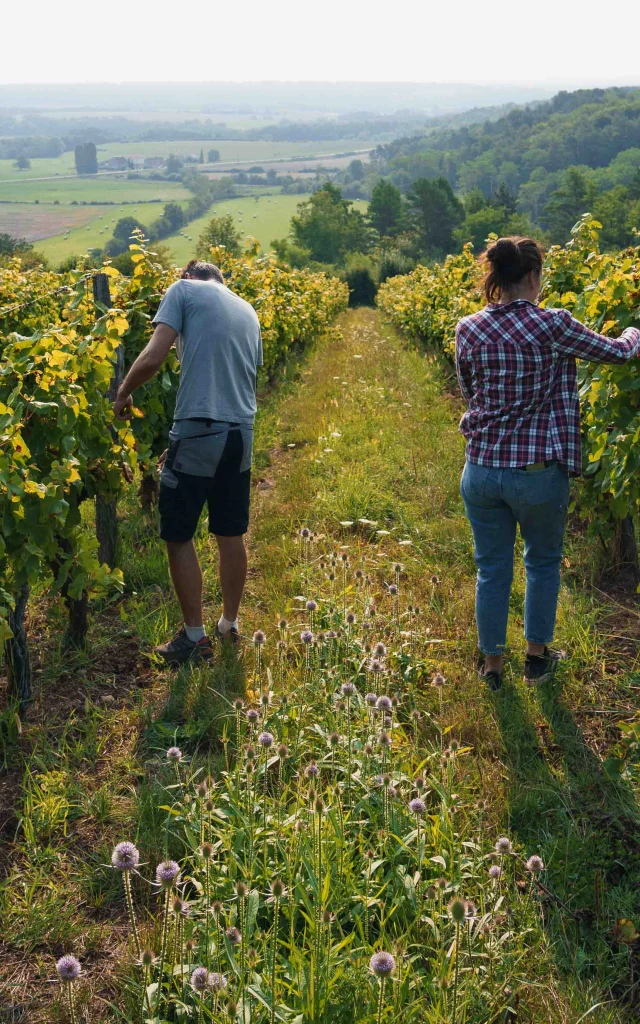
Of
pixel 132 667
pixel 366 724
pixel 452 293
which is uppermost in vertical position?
pixel 452 293

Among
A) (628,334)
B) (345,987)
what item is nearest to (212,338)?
(628,334)

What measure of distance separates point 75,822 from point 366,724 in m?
1.17

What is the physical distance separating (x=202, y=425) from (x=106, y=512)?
147 cm

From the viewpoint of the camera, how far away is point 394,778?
2840 millimetres

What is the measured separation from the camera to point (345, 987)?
6.92 ft

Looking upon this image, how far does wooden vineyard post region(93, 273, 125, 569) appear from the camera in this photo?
4992 mm

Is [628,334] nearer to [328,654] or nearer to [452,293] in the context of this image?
[328,654]

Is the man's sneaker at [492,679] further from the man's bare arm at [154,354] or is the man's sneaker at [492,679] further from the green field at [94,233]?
the green field at [94,233]

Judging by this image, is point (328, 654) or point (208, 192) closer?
point (328, 654)

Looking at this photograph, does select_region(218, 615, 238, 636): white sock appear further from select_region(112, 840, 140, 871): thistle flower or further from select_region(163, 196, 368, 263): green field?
select_region(163, 196, 368, 263): green field

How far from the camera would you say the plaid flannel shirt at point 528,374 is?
3248 millimetres

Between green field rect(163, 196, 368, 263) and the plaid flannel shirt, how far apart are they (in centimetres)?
7252

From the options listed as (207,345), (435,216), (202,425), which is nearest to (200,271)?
(207,345)

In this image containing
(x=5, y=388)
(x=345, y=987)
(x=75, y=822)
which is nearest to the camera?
(x=345, y=987)
